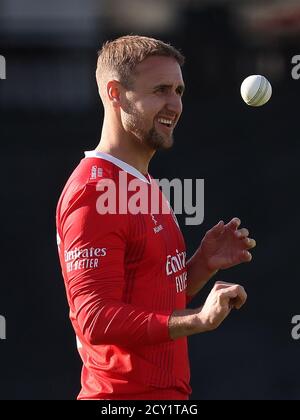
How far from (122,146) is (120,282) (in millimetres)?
595

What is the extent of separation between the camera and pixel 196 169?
6.85m

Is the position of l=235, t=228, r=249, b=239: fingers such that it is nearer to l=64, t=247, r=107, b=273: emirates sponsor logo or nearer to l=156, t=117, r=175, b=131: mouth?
l=156, t=117, r=175, b=131: mouth

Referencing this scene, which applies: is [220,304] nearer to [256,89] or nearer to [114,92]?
[114,92]

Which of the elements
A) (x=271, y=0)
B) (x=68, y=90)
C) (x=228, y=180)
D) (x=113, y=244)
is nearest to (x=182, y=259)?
(x=113, y=244)


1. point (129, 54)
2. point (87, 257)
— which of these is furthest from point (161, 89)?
point (87, 257)

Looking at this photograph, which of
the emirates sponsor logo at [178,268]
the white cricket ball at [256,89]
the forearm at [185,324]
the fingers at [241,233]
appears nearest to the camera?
the forearm at [185,324]

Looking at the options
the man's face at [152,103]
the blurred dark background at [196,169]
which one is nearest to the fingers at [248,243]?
the man's face at [152,103]

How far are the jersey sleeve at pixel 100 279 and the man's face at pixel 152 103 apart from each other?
0.36 m

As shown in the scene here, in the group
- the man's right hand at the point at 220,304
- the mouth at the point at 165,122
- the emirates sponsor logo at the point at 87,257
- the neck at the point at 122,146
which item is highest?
the mouth at the point at 165,122

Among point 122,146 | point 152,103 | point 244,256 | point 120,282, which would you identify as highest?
point 152,103

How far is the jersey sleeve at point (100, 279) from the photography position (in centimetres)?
334

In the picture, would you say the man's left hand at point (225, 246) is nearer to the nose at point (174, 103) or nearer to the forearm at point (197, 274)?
the forearm at point (197, 274)

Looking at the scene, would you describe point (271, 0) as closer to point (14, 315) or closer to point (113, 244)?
point (14, 315)

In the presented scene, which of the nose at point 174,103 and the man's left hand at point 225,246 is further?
the man's left hand at point 225,246
